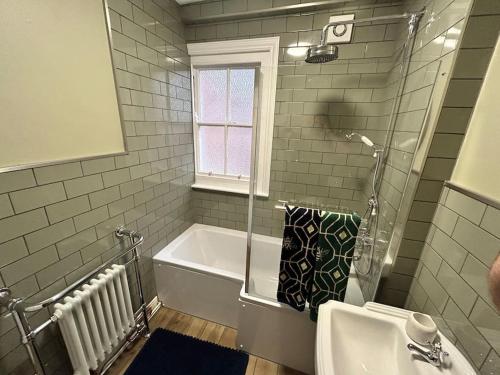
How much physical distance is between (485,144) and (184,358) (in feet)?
6.52

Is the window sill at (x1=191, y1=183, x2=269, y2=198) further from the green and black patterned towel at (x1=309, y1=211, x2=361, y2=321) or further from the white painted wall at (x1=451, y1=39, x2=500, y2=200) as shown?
the white painted wall at (x1=451, y1=39, x2=500, y2=200)

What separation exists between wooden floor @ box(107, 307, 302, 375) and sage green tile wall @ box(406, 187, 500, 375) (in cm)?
105

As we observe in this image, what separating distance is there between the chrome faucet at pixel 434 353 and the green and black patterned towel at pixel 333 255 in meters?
0.40

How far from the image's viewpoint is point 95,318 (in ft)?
3.71

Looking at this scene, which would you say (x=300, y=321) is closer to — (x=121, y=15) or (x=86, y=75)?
(x=86, y=75)

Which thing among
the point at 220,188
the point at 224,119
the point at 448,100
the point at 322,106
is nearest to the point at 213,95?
the point at 224,119

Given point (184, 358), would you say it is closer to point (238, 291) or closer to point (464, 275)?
point (238, 291)

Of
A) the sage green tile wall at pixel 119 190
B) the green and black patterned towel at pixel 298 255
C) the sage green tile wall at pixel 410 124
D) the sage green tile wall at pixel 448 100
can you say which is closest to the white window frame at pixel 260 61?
the sage green tile wall at pixel 119 190

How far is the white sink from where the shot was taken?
2.31 feet

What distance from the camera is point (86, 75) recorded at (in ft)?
3.34

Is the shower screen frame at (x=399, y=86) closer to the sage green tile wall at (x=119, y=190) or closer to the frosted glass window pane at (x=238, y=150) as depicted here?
the frosted glass window pane at (x=238, y=150)

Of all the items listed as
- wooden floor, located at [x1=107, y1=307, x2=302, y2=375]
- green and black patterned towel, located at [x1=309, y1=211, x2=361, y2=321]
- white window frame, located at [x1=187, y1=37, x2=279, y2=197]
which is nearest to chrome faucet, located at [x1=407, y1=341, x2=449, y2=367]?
green and black patterned towel, located at [x1=309, y1=211, x2=361, y2=321]

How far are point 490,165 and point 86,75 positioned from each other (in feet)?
5.74

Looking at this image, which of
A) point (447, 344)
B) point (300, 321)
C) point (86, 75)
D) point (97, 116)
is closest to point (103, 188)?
point (97, 116)
